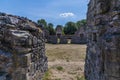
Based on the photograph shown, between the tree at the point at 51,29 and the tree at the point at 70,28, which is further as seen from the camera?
the tree at the point at 70,28

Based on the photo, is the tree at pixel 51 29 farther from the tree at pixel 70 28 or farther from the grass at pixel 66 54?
the grass at pixel 66 54

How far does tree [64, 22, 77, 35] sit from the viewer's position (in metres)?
39.5

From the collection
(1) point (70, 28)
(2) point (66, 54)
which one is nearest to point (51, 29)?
(1) point (70, 28)

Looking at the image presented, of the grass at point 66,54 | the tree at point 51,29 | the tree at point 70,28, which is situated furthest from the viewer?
the tree at point 70,28

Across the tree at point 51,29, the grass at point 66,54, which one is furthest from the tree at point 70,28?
the grass at point 66,54

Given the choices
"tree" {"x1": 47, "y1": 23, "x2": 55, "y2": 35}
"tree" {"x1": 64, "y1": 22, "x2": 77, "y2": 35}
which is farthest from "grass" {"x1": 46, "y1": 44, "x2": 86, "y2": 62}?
"tree" {"x1": 64, "y1": 22, "x2": 77, "y2": 35}

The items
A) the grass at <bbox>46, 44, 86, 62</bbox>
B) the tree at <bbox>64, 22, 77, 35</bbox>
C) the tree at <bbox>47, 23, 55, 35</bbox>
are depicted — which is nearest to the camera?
the grass at <bbox>46, 44, 86, 62</bbox>

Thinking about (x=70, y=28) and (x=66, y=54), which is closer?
(x=66, y=54)

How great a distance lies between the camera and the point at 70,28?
39875mm

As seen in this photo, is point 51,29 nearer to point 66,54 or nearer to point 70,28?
point 70,28

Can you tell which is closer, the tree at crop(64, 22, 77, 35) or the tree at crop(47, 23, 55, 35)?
the tree at crop(47, 23, 55, 35)

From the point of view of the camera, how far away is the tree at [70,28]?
39.5 m

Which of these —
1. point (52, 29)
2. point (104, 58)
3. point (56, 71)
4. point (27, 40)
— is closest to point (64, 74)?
point (56, 71)

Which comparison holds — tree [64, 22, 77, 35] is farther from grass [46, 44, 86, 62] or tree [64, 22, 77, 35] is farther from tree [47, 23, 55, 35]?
grass [46, 44, 86, 62]
